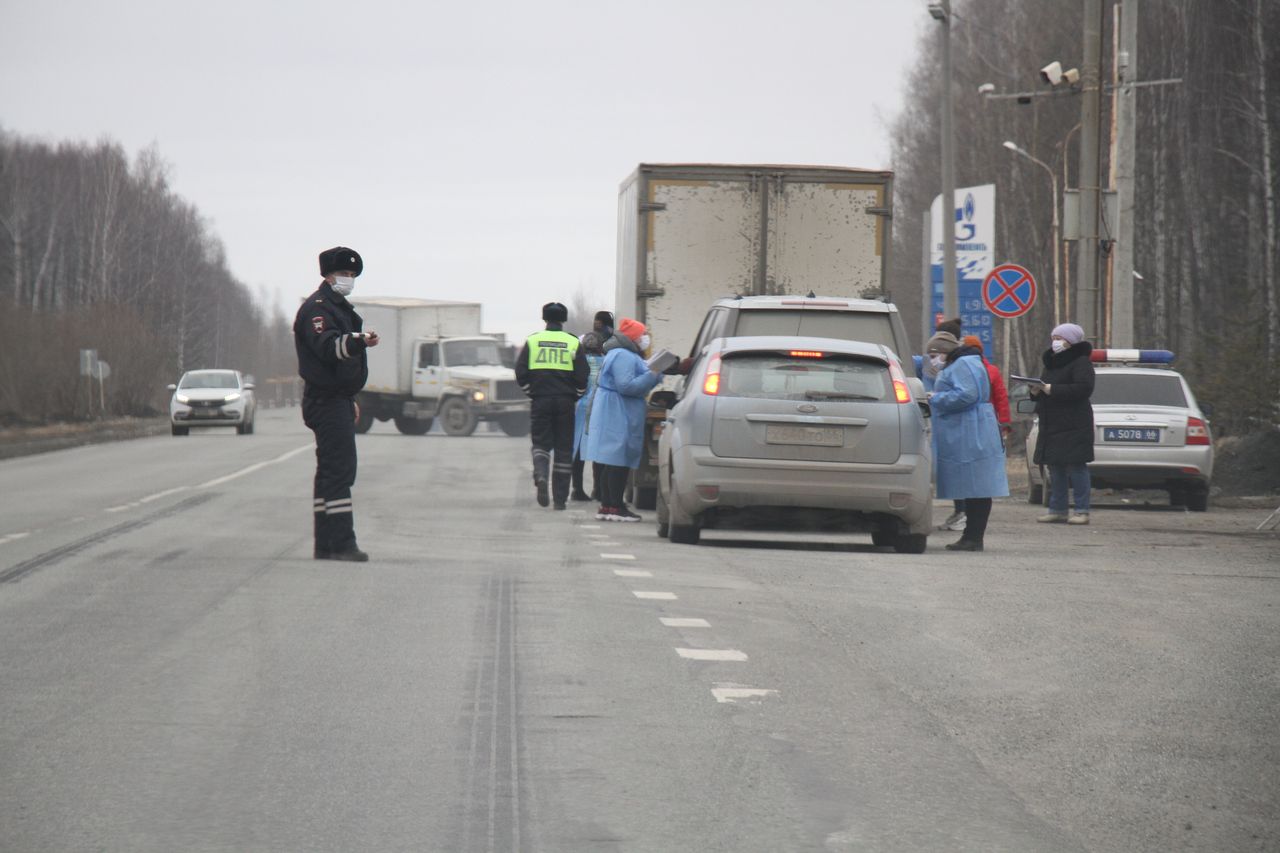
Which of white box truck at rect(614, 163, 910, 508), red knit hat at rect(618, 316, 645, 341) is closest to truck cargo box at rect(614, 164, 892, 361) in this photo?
white box truck at rect(614, 163, 910, 508)

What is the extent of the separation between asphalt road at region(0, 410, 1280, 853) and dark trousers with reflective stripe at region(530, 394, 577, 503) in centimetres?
517

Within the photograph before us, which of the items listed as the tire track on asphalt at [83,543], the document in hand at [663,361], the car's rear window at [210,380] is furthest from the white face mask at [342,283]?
the car's rear window at [210,380]

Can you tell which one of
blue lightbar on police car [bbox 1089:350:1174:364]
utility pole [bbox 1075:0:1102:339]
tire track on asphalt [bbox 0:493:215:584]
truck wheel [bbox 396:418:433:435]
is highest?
utility pole [bbox 1075:0:1102:339]

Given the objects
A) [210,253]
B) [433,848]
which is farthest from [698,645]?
[210,253]

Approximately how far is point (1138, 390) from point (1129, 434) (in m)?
1.02

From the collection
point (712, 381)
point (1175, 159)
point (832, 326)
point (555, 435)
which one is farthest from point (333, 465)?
point (1175, 159)

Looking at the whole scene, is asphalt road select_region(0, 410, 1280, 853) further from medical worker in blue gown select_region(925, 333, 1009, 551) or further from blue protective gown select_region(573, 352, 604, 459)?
blue protective gown select_region(573, 352, 604, 459)

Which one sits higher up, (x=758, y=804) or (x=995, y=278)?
(x=995, y=278)

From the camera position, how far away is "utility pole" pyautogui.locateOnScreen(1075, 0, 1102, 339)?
2381 cm

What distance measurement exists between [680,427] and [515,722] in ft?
26.1

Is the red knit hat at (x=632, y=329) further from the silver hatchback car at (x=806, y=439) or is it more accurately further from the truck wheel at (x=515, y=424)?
the truck wheel at (x=515, y=424)

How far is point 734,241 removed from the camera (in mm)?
19609

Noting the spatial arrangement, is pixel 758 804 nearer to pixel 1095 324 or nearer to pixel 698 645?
pixel 698 645

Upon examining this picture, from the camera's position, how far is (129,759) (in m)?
6.31
